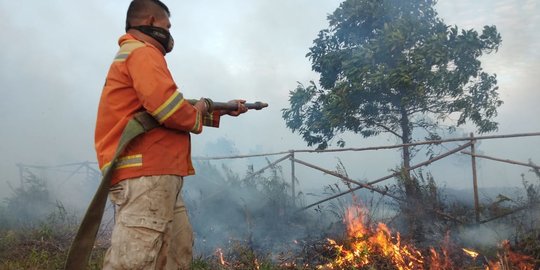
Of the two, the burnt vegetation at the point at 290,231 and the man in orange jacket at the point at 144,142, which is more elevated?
the man in orange jacket at the point at 144,142

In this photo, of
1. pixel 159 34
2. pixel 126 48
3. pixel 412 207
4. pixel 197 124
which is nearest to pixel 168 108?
pixel 197 124

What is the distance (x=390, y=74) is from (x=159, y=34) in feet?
18.2

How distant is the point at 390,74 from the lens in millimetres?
7270

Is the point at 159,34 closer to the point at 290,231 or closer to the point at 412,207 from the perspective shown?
the point at 412,207

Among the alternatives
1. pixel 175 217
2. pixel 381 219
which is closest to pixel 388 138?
pixel 381 219

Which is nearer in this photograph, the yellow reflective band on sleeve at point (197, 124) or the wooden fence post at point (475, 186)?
the yellow reflective band on sleeve at point (197, 124)

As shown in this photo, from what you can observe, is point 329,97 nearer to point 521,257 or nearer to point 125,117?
point 521,257

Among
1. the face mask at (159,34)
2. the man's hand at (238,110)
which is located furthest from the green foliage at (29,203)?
the face mask at (159,34)

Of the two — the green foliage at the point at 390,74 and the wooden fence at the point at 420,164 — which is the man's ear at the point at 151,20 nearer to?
the wooden fence at the point at 420,164

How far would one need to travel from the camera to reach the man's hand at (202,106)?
259cm

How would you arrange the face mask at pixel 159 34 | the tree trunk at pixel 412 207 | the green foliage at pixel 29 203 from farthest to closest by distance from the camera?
the green foliage at pixel 29 203 < the tree trunk at pixel 412 207 < the face mask at pixel 159 34

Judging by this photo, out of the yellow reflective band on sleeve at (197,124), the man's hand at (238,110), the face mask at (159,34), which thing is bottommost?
the yellow reflective band on sleeve at (197,124)

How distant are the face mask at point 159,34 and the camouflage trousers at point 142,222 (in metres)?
0.91

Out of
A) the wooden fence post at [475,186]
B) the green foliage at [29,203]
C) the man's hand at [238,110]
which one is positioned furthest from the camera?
the green foliage at [29,203]
